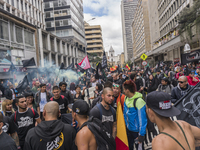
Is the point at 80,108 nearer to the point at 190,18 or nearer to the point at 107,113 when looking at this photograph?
the point at 107,113

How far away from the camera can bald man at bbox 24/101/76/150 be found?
2.22 metres

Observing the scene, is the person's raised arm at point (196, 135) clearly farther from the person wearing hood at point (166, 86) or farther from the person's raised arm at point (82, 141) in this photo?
the person wearing hood at point (166, 86)

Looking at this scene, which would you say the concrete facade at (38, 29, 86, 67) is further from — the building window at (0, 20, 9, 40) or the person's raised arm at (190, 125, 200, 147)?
A: the person's raised arm at (190, 125, 200, 147)

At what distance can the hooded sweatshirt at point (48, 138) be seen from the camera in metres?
2.22

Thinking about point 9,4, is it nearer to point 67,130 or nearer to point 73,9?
point 73,9

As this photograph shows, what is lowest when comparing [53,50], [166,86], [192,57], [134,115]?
[134,115]

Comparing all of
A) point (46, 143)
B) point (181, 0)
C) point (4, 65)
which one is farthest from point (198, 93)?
point (181, 0)

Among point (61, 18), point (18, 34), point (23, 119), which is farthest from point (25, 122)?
point (61, 18)

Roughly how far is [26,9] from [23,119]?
39232mm

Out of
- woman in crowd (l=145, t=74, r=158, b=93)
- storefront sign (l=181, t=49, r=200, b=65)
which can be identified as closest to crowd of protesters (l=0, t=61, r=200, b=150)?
storefront sign (l=181, t=49, r=200, b=65)

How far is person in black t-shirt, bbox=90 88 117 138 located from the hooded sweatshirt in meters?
0.99

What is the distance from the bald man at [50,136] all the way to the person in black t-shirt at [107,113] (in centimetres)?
92

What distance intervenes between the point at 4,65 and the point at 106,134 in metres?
20.7

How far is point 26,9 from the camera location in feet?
120
